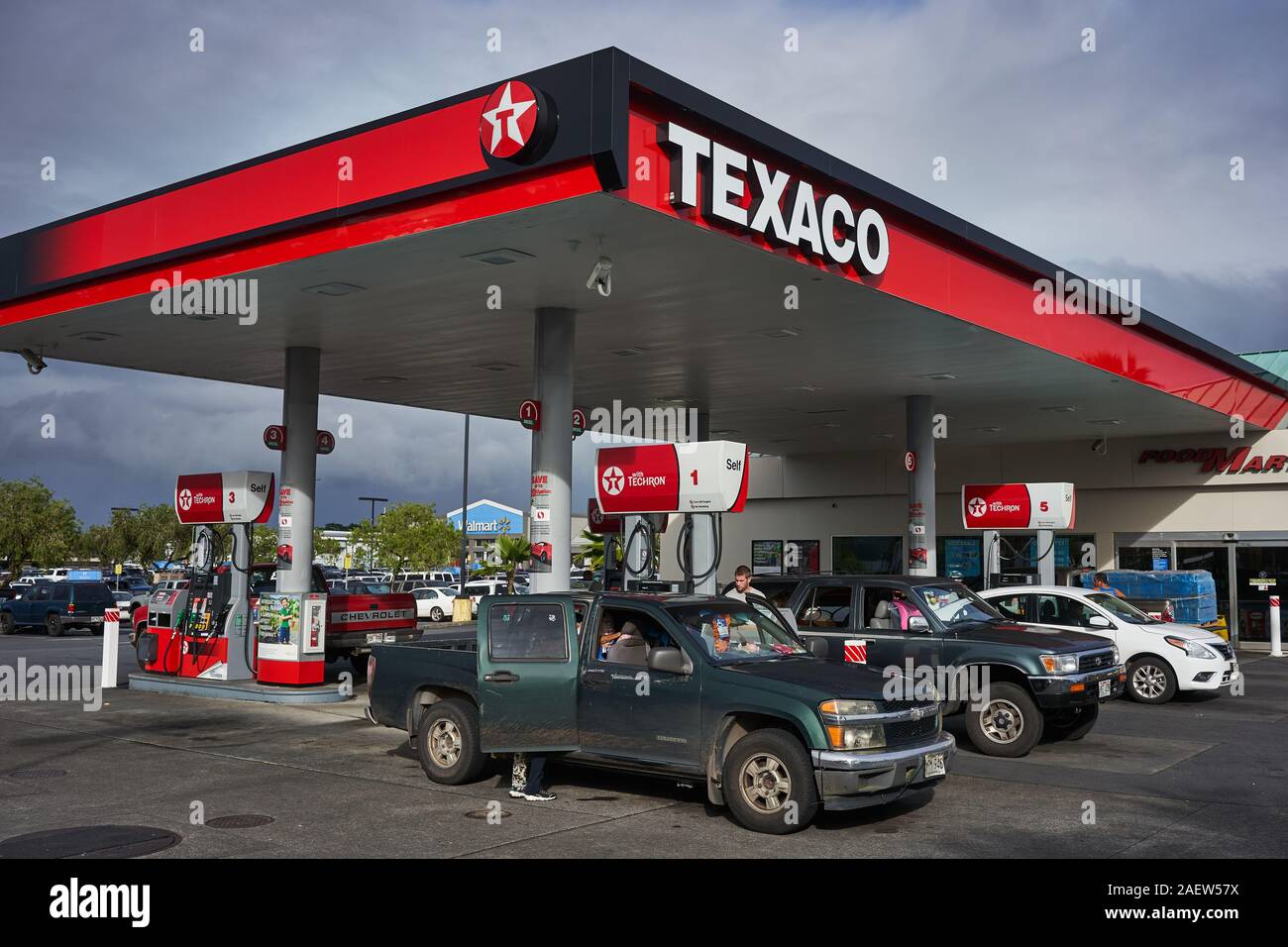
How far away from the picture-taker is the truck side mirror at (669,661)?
891cm

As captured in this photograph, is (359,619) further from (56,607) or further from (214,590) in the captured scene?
(56,607)

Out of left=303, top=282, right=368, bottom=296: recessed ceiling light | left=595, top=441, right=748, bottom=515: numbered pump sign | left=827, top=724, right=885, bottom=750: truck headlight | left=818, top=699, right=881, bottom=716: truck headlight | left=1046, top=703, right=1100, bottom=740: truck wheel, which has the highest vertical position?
left=303, top=282, right=368, bottom=296: recessed ceiling light

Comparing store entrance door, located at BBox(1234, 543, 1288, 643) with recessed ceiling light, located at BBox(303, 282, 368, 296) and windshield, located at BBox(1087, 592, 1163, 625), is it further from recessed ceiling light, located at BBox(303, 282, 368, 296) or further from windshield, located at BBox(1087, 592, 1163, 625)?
recessed ceiling light, located at BBox(303, 282, 368, 296)

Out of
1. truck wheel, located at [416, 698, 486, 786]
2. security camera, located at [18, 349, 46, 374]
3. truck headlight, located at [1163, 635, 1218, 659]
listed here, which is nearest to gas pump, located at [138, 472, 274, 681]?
security camera, located at [18, 349, 46, 374]

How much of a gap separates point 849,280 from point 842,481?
847 inches

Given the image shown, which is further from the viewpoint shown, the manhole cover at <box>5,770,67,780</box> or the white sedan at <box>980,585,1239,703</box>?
the white sedan at <box>980,585,1239,703</box>

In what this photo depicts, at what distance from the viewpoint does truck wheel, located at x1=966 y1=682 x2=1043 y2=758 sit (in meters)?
11.9

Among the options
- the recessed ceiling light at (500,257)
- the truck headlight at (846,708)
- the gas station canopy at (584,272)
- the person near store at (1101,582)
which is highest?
the gas station canopy at (584,272)

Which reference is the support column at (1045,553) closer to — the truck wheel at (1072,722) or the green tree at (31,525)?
the truck wheel at (1072,722)

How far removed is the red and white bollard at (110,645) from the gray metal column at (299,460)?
2.46 metres

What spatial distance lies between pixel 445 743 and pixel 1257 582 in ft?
76.3

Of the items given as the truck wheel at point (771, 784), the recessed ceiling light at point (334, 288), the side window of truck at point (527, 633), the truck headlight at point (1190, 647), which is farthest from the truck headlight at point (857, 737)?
the truck headlight at point (1190, 647)
